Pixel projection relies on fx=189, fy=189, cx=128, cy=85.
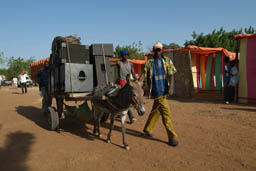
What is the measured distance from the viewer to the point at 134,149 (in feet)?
13.9

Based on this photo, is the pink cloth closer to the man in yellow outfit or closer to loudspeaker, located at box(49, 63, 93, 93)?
the man in yellow outfit

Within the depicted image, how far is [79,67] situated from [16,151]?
8.38 ft

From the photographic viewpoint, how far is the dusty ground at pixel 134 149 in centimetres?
348

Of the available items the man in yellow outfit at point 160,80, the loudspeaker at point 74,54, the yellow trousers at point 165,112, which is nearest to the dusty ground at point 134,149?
the yellow trousers at point 165,112

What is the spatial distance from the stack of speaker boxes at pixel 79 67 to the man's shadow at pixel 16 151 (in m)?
1.58

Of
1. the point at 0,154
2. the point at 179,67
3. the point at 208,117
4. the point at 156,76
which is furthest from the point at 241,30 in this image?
the point at 0,154

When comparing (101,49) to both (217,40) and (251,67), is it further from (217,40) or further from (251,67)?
(217,40)

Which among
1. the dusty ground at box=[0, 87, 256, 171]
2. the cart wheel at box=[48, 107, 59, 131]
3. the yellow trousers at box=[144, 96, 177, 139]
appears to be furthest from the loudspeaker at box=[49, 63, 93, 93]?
the yellow trousers at box=[144, 96, 177, 139]

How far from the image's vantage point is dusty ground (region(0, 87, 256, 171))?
348 centimetres

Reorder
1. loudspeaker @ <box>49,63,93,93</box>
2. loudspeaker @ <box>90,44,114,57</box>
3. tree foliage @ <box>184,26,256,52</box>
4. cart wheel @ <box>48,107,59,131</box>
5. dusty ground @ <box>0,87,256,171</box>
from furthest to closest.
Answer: tree foliage @ <box>184,26,256,52</box> < loudspeaker @ <box>90,44,114,57</box> < cart wheel @ <box>48,107,59,131</box> < loudspeaker @ <box>49,63,93,93</box> < dusty ground @ <box>0,87,256,171</box>

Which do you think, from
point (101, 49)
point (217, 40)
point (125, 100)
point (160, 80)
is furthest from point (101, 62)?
point (217, 40)

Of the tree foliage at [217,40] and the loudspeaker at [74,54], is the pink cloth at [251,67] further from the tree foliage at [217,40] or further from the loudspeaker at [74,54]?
the tree foliage at [217,40]

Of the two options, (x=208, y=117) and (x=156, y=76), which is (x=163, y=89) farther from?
(x=208, y=117)

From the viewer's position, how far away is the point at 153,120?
16.1 feet
